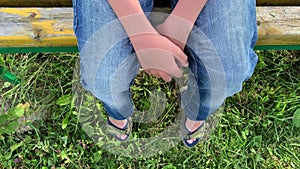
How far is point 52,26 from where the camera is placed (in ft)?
4.55

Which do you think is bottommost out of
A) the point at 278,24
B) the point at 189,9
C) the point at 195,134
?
the point at 195,134

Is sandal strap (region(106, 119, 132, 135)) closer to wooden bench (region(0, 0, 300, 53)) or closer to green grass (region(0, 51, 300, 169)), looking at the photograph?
green grass (region(0, 51, 300, 169))

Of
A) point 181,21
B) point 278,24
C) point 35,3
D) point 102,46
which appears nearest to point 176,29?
point 181,21

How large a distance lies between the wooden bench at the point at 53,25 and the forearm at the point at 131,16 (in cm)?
23

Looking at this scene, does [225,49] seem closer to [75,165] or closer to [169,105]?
[169,105]

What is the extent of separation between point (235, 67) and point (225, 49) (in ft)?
0.22

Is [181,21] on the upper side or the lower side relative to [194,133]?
upper

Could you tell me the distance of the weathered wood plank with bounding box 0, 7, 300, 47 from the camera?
1.38 m

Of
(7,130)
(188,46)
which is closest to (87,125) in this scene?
(7,130)

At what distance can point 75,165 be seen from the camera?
1.85m

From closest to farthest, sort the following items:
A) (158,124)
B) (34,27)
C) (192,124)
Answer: (34,27)
(192,124)
(158,124)

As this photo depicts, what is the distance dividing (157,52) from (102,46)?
166mm

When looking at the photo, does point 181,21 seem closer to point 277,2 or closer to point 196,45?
point 196,45

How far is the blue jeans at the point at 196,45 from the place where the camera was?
1.18 meters
